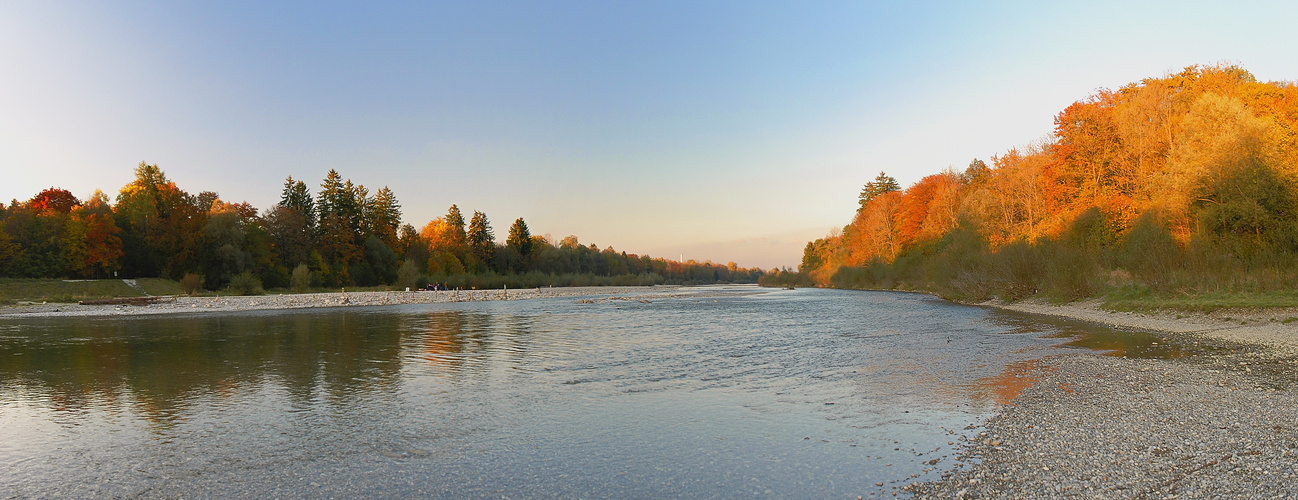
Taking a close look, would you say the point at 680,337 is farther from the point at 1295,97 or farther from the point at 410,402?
the point at 1295,97

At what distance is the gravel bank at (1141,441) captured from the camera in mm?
5488

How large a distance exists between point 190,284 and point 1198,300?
70.8 m

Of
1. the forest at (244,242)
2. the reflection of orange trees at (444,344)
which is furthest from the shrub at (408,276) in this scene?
the reflection of orange trees at (444,344)

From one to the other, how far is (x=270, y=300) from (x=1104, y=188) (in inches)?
2388

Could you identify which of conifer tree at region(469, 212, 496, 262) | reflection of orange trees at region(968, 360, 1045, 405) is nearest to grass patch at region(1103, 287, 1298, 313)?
reflection of orange trees at region(968, 360, 1045, 405)

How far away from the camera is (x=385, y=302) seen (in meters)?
55.3

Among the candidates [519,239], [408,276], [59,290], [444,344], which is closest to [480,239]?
[519,239]

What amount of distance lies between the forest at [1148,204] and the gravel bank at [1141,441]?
14070mm

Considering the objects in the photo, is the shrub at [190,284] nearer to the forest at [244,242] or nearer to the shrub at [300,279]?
the forest at [244,242]

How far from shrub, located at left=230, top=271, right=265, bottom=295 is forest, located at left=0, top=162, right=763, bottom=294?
0.41 ft

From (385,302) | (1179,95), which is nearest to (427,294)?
(385,302)

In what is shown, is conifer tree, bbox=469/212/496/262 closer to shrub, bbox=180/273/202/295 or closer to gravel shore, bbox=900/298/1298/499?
shrub, bbox=180/273/202/295

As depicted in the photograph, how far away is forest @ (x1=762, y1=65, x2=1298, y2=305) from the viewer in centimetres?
2397

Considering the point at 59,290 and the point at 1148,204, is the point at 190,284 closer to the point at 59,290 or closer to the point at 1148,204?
the point at 59,290
